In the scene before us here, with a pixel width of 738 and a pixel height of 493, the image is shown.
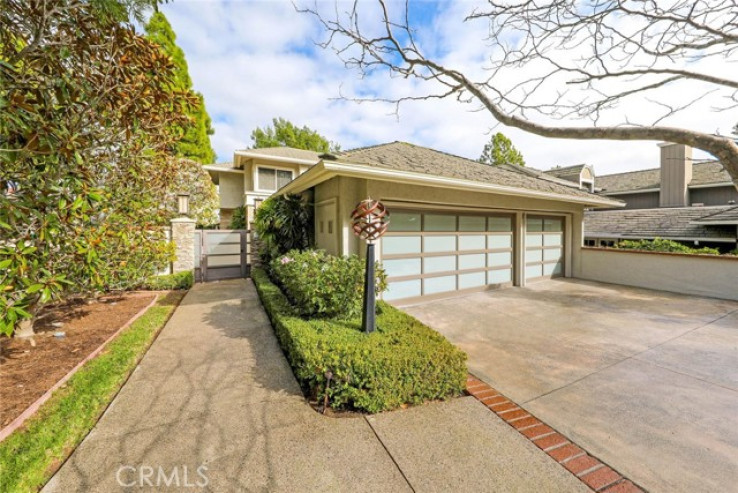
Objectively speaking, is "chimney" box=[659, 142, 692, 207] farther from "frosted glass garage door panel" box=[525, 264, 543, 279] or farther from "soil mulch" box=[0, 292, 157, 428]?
"soil mulch" box=[0, 292, 157, 428]

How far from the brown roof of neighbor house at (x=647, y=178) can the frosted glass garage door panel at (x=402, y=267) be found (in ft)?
60.6

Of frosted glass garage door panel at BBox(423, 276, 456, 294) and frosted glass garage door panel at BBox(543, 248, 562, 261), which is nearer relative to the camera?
frosted glass garage door panel at BBox(423, 276, 456, 294)

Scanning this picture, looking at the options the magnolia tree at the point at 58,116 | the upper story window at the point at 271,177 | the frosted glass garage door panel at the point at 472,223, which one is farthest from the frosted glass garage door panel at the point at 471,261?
the upper story window at the point at 271,177

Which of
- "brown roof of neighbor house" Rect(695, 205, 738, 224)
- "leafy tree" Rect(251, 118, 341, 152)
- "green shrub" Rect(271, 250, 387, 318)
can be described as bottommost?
"green shrub" Rect(271, 250, 387, 318)

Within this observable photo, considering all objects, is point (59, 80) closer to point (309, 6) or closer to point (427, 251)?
point (309, 6)

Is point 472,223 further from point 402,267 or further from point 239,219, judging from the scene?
point 239,219

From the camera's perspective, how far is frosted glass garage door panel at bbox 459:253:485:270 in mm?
7414

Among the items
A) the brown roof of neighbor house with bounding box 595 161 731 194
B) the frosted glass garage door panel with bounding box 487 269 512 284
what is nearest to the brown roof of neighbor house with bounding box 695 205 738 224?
the brown roof of neighbor house with bounding box 595 161 731 194

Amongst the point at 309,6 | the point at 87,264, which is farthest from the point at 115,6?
the point at 87,264

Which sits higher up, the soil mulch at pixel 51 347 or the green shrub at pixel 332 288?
the green shrub at pixel 332 288

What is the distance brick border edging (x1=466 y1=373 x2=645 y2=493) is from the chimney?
19.7m

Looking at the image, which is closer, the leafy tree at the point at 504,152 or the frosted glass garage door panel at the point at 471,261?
the frosted glass garage door panel at the point at 471,261

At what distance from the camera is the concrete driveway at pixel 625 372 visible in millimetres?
2299

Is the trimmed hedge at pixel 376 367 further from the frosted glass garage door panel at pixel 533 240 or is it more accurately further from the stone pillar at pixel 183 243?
the stone pillar at pixel 183 243
